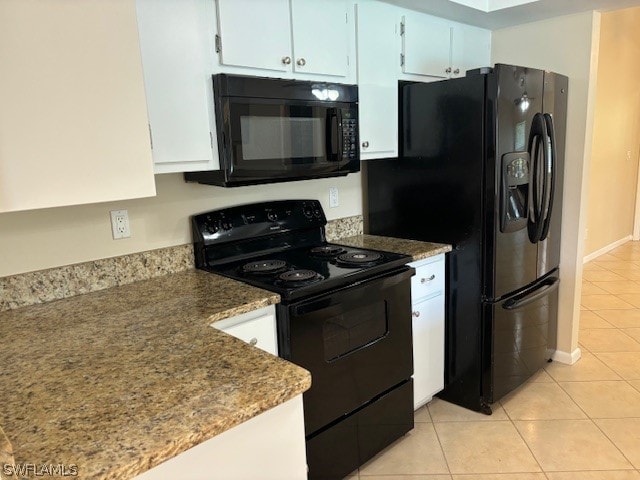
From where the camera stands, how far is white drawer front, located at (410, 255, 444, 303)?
2.31 m

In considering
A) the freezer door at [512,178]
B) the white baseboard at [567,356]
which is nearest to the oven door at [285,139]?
the freezer door at [512,178]

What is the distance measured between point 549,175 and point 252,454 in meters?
2.20

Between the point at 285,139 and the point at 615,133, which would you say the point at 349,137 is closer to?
the point at 285,139

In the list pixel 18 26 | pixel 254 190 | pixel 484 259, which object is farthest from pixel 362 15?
pixel 18 26

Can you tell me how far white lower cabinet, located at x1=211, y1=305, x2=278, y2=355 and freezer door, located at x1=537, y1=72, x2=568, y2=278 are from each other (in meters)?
1.66

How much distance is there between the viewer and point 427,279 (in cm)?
238

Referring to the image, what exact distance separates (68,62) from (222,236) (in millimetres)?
996

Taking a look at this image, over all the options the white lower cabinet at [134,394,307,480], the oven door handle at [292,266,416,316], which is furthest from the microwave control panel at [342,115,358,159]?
the white lower cabinet at [134,394,307,480]

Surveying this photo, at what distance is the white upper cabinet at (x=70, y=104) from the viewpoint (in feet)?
3.99

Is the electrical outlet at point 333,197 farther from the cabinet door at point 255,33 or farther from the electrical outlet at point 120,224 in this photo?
the electrical outlet at point 120,224

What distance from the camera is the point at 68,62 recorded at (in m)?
1.29

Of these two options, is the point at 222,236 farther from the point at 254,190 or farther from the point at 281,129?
the point at 281,129

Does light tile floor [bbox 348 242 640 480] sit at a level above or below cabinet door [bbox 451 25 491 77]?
below

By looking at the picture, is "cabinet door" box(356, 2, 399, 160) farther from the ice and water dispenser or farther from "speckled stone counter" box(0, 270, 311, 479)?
"speckled stone counter" box(0, 270, 311, 479)
